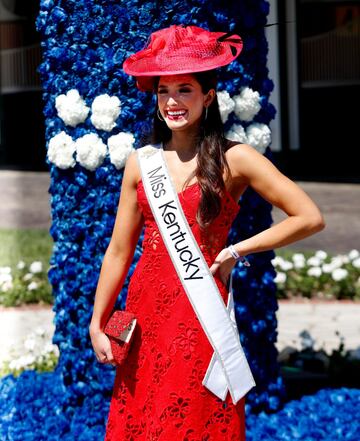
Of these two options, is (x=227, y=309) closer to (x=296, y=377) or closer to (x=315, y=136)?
(x=296, y=377)

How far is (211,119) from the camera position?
3.35 meters

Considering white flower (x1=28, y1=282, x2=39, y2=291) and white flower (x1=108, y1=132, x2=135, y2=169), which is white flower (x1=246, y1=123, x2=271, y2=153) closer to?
white flower (x1=108, y1=132, x2=135, y2=169)

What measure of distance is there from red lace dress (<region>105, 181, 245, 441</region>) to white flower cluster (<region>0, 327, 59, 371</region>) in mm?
2624

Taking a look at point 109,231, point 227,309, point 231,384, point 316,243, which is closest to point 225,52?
point 227,309

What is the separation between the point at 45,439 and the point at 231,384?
1.76 metres

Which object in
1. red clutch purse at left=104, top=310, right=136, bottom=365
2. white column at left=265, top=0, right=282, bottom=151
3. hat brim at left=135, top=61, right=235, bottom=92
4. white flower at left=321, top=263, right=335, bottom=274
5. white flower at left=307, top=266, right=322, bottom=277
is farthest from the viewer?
white column at left=265, top=0, right=282, bottom=151

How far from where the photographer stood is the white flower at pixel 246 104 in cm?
→ 472

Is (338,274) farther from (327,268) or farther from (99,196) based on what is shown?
(99,196)

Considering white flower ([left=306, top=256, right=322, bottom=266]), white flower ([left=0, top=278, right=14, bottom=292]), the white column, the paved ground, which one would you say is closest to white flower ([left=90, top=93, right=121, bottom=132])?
the paved ground

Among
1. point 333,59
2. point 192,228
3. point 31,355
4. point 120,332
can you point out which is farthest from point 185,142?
point 333,59

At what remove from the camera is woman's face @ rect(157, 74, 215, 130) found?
325 cm

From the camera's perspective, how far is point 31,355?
20.1 ft

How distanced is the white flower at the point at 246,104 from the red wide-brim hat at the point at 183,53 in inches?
53.6

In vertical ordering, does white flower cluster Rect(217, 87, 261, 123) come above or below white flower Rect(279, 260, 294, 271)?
above
